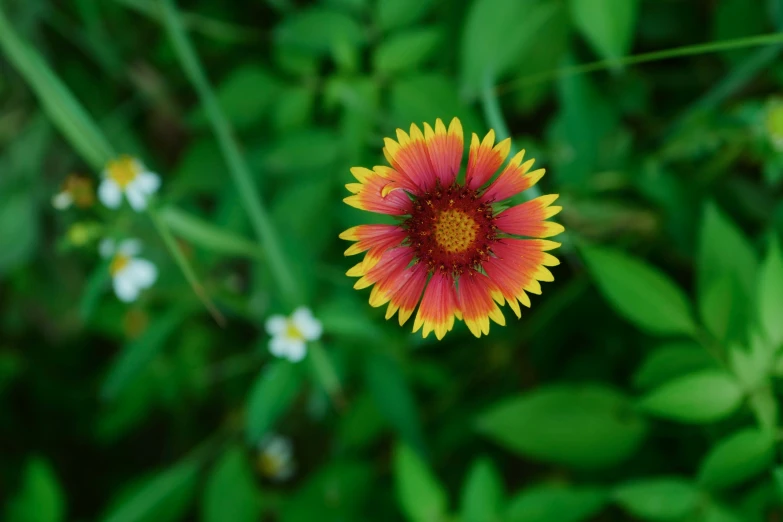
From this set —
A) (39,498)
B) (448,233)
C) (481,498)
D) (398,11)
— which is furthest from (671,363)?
(39,498)

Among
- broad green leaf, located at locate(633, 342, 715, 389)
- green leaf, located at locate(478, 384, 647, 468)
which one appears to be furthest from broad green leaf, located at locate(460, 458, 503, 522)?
broad green leaf, located at locate(633, 342, 715, 389)

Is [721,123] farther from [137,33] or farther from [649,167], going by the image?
[137,33]

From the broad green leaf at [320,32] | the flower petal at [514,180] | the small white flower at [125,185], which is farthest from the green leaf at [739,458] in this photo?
the small white flower at [125,185]

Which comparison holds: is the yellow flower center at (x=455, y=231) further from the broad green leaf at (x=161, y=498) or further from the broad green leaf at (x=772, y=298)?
the broad green leaf at (x=161, y=498)

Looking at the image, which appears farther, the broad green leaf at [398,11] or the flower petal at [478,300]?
the broad green leaf at [398,11]

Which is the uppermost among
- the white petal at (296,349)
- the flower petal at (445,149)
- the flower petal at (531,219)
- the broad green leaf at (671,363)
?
the white petal at (296,349)

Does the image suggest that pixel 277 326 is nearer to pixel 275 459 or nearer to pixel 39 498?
pixel 39 498

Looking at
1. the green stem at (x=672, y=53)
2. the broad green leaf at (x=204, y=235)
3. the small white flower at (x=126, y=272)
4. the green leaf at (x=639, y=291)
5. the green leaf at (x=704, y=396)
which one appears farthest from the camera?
the small white flower at (x=126, y=272)

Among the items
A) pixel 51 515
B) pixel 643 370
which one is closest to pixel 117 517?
pixel 51 515
